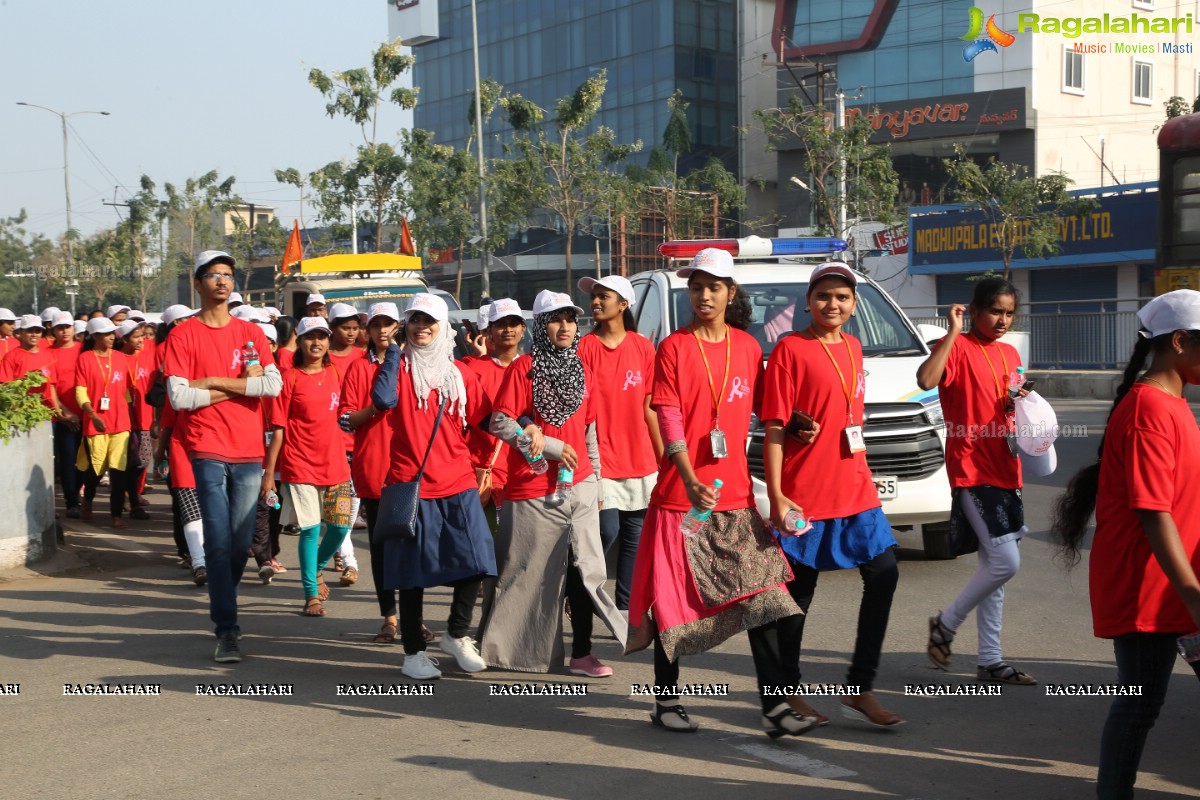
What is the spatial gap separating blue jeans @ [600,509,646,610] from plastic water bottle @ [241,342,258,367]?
191 cm

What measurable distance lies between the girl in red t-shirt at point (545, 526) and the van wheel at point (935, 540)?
3.66 meters

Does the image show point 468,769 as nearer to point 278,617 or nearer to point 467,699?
point 467,699

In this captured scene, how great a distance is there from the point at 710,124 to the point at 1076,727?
199ft

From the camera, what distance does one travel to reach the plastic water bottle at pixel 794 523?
5.24 metres

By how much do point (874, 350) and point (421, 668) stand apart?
4588mm

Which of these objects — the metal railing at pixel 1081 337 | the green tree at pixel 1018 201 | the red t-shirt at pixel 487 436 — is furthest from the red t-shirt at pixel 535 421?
the green tree at pixel 1018 201

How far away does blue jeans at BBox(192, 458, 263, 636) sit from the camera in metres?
6.83

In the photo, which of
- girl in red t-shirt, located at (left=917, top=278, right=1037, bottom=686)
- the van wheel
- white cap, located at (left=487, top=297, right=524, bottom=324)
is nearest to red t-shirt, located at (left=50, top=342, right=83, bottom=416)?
white cap, located at (left=487, top=297, right=524, bottom=324)

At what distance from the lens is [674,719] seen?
18.1ft

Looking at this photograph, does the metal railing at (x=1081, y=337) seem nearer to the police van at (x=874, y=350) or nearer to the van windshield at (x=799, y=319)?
the police van at (x=874, y=350)

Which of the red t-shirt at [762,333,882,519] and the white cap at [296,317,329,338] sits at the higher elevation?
the white cap at [296,317,329,338]

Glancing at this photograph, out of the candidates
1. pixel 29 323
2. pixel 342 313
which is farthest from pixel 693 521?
pixel 29 323

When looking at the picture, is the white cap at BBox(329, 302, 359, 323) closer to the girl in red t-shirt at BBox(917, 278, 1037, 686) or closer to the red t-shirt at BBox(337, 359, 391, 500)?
the red t-shirt at BBox(337, 359, 391, 500)

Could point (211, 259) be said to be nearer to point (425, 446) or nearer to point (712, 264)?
point (425, 446)
